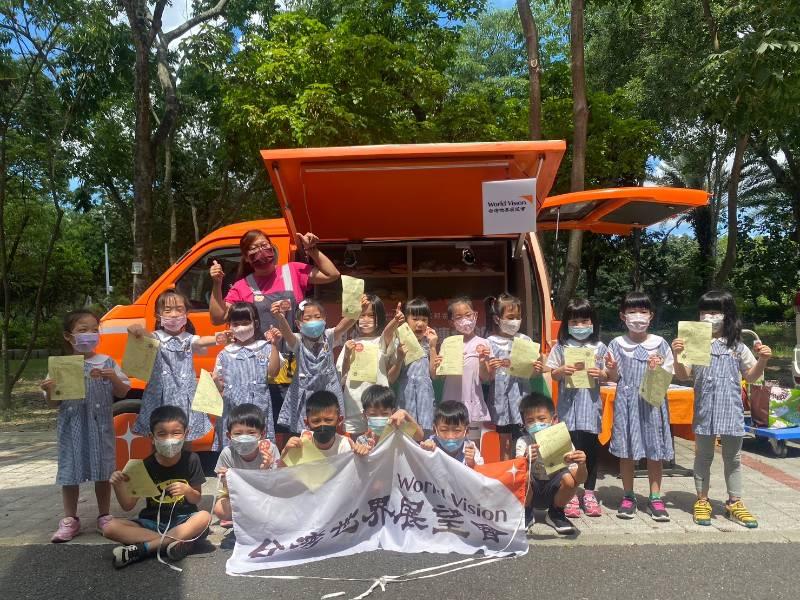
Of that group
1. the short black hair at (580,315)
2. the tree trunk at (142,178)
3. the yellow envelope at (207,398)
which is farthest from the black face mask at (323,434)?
the tree trunk at (142,178)

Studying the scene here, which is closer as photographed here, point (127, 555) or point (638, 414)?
point (127, 555)

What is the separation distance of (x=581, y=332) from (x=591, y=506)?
1.25 meters

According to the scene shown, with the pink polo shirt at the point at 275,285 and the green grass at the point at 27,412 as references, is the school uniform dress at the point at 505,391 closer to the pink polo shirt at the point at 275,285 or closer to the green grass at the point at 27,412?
the pink polo shirt at the point at 275,285

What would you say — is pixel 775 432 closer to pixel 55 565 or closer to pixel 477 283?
pixel 477 283

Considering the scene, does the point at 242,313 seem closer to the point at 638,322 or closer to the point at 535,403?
the point at 535,403

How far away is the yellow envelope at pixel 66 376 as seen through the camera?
13.3ft

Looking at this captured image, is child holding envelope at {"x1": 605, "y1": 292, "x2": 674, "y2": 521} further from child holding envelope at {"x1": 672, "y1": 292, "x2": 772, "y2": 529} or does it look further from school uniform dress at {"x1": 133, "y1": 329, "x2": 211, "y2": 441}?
school uniform dress at {"x1": 133, "y1": 329, "x2": 211, "y2": 441}

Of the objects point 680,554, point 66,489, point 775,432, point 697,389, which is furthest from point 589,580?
point 775,432

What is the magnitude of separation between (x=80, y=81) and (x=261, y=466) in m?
9.69

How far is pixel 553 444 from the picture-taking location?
3.86 m

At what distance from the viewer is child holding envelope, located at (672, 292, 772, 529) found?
429 centimetres

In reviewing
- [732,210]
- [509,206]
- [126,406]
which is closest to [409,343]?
[509,206]

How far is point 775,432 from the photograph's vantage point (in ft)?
20.4

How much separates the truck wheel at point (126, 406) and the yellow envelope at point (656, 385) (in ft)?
12.4
